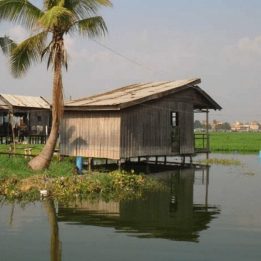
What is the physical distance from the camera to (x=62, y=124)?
22578mm

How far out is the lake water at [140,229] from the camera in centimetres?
909

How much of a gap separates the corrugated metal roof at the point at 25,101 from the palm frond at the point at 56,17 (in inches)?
616

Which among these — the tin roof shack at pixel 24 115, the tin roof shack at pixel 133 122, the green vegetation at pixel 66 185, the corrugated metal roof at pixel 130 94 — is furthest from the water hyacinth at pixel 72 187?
the tin roof shack at pixel 24 115

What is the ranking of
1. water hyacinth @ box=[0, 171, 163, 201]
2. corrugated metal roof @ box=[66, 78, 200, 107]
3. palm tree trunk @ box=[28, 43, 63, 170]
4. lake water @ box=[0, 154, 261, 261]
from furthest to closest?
1. corrugated metal roof @ box=[66, 78, 200, 107]
2. palm tree trunk @ box=[28, 43, 63, 170]
3. water hyacinth @ box=[0, 171, 163, 201]
4. lake water @ box=[0, 154, 261, 261]

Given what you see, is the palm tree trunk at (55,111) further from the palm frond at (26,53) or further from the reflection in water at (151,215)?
the reflection in water at (151,215)

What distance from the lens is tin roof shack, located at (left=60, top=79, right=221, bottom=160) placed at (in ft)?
65.7

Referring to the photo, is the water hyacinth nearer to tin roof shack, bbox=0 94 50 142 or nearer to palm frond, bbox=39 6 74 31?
palm frond, bbox=39 6 74 31

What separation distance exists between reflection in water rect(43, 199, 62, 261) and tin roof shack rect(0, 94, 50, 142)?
17.3 meters

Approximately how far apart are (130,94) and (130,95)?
477mm

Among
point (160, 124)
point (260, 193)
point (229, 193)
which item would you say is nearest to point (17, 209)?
point (229, 193)

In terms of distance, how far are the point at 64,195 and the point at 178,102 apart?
11097 millimetres

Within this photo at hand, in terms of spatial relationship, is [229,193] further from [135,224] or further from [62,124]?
[62,124]

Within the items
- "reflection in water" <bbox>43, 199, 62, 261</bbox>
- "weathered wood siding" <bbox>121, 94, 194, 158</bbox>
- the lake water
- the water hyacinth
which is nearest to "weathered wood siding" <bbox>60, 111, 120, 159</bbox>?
"weathered wood siding" <bbox>121, 94, 194, 158</bbox>

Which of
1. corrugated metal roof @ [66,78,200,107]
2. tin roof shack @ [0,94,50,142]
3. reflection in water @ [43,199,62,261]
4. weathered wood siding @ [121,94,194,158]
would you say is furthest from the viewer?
tin roof shack @ [0,94,50,142]
